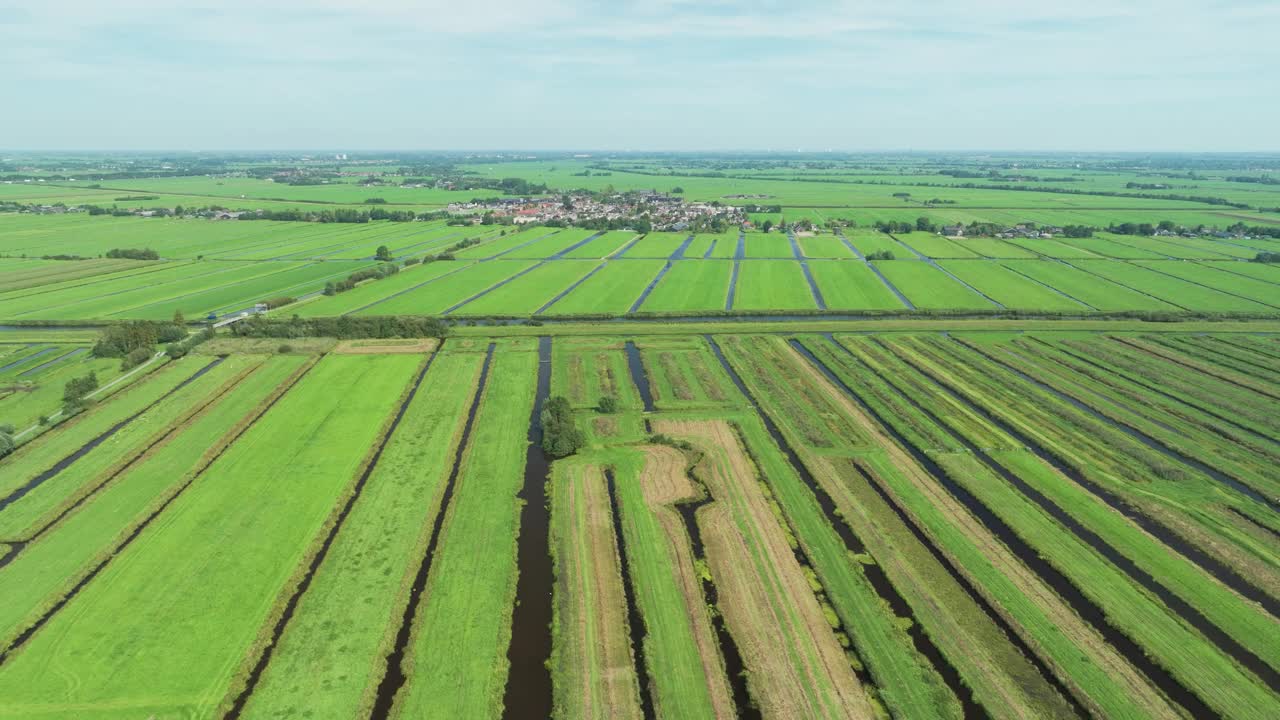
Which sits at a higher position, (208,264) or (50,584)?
(208,264)

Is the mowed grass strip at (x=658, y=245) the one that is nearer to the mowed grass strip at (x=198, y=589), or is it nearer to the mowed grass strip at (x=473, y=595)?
the mowed grass strip at (x=473, y=595)

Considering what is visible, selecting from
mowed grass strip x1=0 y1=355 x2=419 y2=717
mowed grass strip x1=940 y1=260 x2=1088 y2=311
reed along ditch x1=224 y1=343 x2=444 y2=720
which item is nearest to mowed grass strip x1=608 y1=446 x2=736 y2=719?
reed along ditch x1=224 y1=343 x2=444 y2=720

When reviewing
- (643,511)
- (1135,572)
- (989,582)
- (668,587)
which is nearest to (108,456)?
(643,511)

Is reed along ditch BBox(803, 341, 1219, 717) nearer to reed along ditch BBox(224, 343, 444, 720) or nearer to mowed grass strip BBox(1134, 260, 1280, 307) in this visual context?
reed along ditch BBox(224, 343, 444, 720)

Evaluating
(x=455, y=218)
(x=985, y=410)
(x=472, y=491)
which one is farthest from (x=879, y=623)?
(x=455, y=218)

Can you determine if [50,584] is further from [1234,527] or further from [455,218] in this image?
[455,218]

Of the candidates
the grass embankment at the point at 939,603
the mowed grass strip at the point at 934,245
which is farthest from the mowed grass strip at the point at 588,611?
the mowed grass strip at the point at 934,245
